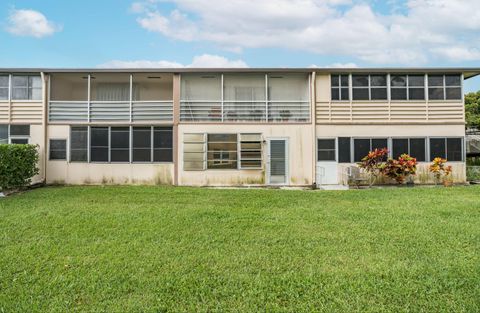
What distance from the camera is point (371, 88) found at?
529 inches

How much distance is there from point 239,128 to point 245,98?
141cm

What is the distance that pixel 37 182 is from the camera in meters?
12.8

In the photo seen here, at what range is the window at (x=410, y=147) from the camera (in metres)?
13.3

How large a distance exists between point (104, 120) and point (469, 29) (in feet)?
55.3

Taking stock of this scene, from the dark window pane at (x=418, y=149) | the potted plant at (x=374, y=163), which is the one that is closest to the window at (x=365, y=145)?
the potted plant at (x=374, y=163)

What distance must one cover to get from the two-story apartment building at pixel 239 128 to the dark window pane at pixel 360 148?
0.13ft

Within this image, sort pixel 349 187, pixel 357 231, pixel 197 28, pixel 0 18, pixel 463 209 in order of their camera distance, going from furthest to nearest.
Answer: pixel 197 28
pixel 0 18
pixel 349 187
pixel 463 209
pixel 357 231

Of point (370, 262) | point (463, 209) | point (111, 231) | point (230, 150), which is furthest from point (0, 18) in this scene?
point (463, 209)

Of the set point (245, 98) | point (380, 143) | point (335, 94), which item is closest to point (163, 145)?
point (245, 98)

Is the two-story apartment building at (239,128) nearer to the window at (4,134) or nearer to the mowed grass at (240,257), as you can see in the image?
the window at (4,134)

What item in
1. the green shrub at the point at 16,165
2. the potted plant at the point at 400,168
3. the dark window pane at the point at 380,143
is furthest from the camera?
the dark window pane at the point at 380,143

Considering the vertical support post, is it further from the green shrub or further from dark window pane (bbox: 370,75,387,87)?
dark window pane (bbox: 370,75,387,87)

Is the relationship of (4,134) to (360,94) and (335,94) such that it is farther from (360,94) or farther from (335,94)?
(360,94)

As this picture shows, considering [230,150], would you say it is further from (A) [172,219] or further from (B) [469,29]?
(B) [469,29]
